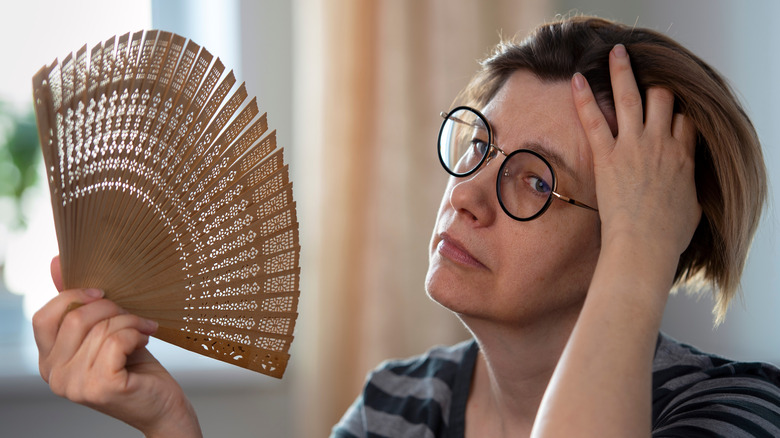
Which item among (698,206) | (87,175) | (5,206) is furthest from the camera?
(5,206)

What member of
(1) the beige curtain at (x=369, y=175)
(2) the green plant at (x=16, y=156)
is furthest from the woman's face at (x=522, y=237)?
(2) the green plant at (x=16, y=156)

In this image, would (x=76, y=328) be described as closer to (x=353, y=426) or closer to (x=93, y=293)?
(x=93, y=293)

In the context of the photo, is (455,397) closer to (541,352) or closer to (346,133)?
(541,352)

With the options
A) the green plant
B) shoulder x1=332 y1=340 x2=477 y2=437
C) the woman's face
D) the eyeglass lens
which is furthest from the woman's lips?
the green plant

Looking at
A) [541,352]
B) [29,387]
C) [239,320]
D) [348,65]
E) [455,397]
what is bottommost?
[29,387]

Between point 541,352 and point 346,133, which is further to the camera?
point 346,133

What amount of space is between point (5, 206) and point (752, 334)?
2.97 metres

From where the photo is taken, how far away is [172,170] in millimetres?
1042

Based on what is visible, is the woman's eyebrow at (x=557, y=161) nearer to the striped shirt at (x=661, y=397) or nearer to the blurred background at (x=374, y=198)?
the striped shirt at (x=661, y=397)

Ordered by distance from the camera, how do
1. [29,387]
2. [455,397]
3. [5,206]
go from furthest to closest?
[5,206] → [29,387] → [455,397]

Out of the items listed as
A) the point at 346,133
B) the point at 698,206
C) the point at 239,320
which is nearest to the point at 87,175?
the point at 239,320

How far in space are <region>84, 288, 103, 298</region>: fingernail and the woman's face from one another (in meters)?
0.54

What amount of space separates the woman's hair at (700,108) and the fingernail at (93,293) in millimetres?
846

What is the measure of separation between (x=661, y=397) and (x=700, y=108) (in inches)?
20.5
